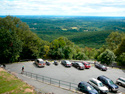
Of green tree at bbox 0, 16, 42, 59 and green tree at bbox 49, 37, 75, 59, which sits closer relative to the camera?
green tree at bbox 0, 16, 42, 59

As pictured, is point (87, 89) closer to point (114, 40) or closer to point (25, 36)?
point (25, 36)

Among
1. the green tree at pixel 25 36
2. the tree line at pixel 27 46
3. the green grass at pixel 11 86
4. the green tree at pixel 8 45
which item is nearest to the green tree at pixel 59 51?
the tree line at pixel 27 46

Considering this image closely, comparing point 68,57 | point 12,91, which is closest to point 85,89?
point 12,91

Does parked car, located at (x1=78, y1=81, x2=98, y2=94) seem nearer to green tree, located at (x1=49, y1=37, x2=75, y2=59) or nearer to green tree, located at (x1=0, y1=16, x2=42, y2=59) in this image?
green tree, located at (x1=0, y1=16, x2=42, y2=59)

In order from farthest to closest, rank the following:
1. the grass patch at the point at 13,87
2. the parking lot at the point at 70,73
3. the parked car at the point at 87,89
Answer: the parking lot at the point at 70,73, the parked car at the point at 87,89, the grass patch at the point at 13,87

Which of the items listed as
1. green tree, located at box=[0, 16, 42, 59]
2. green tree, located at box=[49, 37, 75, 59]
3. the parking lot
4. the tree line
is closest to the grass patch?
the parking lot

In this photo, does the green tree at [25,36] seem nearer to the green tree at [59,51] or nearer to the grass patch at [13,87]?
the green tree at [59,51]

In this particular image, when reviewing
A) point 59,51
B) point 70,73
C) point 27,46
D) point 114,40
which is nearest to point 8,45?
point 27,46

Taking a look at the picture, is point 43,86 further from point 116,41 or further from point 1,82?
point 116,41

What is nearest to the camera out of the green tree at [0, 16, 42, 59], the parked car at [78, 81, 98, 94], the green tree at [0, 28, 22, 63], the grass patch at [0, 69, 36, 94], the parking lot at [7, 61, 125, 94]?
the grass patch at [0, 69, 36, 94]

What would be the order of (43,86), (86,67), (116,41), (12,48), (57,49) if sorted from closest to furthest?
(43,86)
(86,67)
(12,48)
(57,49)
(116,41)

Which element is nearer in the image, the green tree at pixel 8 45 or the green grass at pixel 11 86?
the green grass at pixel 11 86
